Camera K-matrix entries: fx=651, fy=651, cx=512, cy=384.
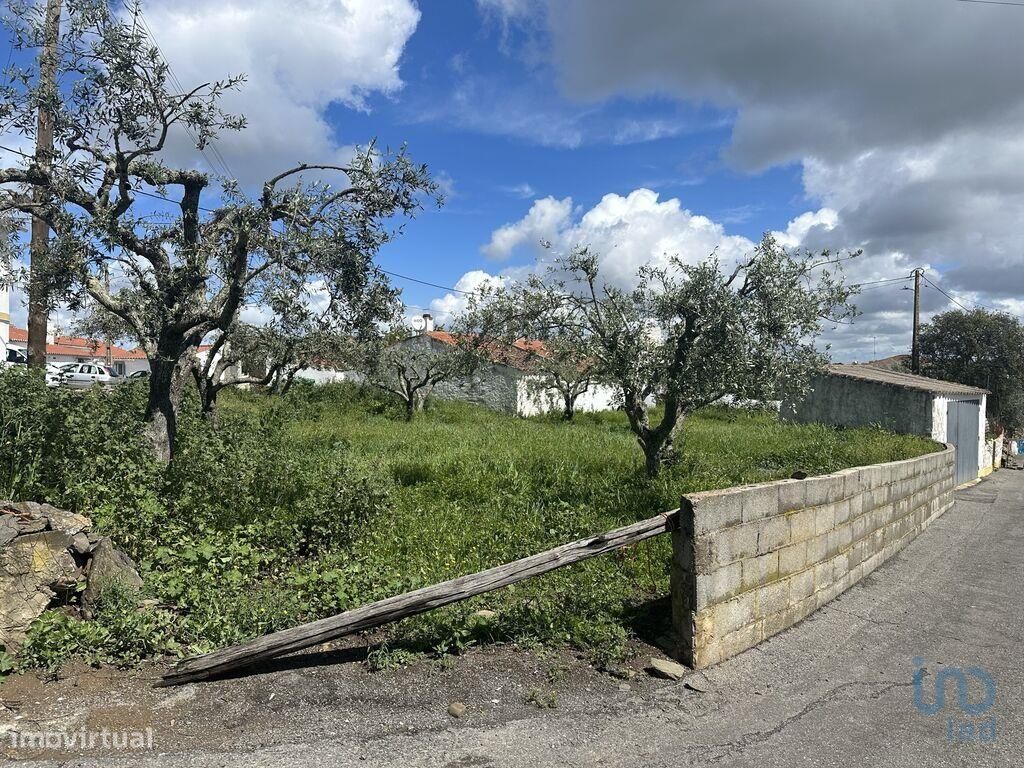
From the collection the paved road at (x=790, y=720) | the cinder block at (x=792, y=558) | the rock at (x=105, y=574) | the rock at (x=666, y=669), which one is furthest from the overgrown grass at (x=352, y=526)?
the cinder block at (x=792, y=558)

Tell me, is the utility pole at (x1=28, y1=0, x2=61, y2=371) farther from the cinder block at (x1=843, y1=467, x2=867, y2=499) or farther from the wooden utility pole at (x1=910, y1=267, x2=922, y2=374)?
the wooden utility pole at (x1=910, y1=267, x2=922, y2=374)

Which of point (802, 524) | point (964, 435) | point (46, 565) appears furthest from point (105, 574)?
point (964, 435)

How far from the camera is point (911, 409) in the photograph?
17234 millimetres

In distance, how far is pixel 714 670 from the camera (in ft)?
14.1

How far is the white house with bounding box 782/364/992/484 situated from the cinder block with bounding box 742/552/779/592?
1169cm

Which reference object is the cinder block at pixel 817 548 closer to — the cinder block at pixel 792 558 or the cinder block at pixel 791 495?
the cinder block at pixel 792 558

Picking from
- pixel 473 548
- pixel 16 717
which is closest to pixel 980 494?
pixel 473 548

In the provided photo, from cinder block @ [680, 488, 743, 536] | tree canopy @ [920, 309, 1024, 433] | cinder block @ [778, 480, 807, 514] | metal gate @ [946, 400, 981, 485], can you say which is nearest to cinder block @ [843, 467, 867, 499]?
cinder block @ [778, 480, 807, 514]

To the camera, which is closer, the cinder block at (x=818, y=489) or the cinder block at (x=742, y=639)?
the cinder block at (x=742, y=639)

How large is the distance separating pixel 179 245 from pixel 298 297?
61.7 inches

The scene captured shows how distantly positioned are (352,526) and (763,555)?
393 centimetres

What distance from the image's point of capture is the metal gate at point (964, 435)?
16781 mm

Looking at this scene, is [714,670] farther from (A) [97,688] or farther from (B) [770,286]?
(B) [770,286]

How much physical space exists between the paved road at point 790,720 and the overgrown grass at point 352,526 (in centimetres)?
79
